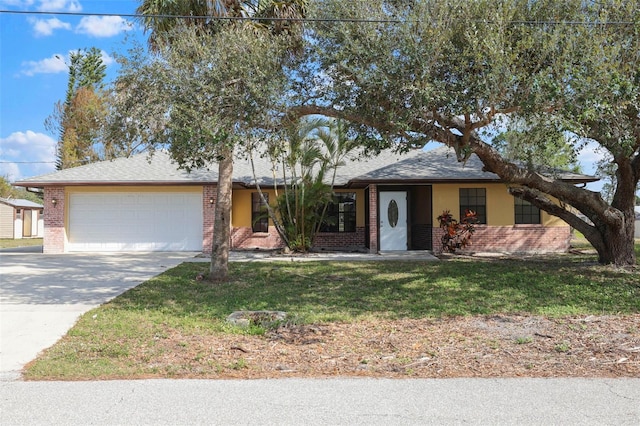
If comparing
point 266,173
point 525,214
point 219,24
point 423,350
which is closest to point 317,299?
point 423,350

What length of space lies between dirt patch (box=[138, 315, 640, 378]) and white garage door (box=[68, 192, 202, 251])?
39.8ft

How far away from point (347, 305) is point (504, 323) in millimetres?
2552

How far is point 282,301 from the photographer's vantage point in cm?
880

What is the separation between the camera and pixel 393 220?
57.1 ft

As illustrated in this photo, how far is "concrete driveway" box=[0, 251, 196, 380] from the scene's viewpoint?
249 inches

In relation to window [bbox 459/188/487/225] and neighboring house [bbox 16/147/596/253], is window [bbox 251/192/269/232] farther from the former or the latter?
window [bbox 459/188/487/225]

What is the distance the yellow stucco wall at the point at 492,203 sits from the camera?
658 inches

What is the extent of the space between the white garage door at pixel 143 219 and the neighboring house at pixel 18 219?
733 inches

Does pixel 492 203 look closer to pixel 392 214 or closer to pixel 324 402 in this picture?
pixel 392 214

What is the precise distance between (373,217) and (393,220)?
0.96m

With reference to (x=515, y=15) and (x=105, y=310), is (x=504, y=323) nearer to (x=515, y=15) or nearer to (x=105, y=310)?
(x=515, y=15)

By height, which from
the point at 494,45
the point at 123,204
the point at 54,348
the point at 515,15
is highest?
the point at 515,15

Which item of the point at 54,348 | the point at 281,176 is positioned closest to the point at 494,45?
the point at 54,348

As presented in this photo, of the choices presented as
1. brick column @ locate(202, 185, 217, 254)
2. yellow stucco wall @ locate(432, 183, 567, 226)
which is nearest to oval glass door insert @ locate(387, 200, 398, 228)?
yellow stucco wall @ locate(432, 183, 567, 226)
